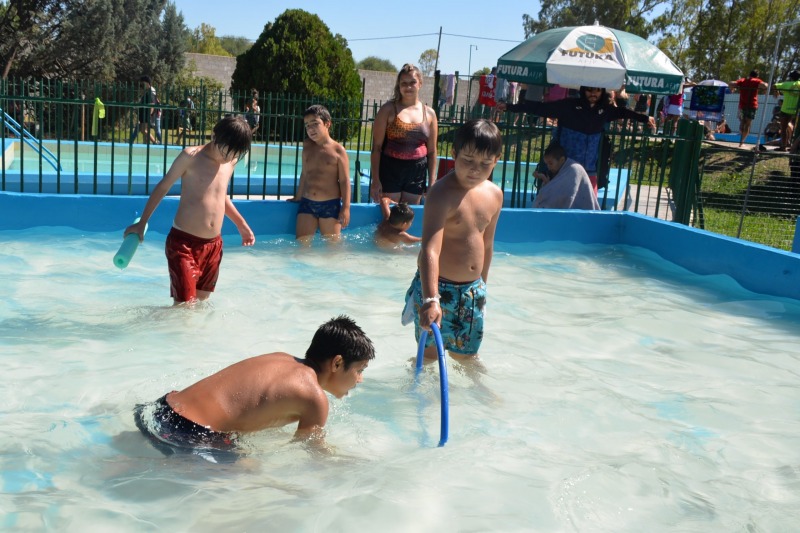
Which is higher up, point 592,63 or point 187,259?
point 592,63

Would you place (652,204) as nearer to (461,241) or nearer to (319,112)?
(319,112)

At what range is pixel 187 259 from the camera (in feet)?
18.5

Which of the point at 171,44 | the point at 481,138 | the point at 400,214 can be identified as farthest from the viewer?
the point at 171,44

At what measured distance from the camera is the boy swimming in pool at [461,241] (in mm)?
4133

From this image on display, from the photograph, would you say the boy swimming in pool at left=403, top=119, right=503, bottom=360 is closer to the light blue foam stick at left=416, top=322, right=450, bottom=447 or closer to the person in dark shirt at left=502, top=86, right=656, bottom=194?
the light blue foam stick at left=416, top=322, right=450, bottom=447

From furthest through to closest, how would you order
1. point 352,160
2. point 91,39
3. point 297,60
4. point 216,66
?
point 216,66 → point 91,39 → point 297,60 → point 352,160

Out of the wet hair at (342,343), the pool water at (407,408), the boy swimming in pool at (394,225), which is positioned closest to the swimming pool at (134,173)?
the boy swimming in pool at (394,225)

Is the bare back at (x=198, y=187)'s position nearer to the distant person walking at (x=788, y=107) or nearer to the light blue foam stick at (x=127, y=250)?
the light blue foam stick at (x=127, y=250)

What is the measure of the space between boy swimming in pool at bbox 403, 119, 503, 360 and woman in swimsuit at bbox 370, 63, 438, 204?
3.51 m

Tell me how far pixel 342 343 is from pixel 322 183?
4990 mm

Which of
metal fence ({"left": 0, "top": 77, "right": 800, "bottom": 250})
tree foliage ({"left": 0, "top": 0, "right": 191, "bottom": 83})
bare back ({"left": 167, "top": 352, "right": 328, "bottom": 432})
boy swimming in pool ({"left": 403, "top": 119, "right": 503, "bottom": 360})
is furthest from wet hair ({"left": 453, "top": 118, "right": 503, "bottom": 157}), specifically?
tree foliage ({"left": 0, "top": 0, "right": 191, "bottom": 83})

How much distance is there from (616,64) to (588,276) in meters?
2.75

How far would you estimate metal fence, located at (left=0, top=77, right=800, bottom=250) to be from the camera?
9.92 meters

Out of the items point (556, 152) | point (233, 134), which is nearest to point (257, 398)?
point (233, 134)
